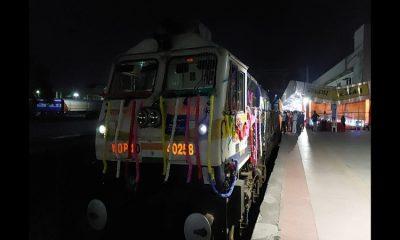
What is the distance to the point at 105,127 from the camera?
5457 millimetres

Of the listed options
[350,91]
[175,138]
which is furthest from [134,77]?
[350,91]

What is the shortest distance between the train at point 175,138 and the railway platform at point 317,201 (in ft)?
2.83

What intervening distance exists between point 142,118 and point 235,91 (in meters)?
1.59

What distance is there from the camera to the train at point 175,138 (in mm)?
4801

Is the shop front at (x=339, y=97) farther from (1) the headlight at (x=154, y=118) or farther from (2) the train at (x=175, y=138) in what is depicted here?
(1) the headlight at (x=154, y=118)

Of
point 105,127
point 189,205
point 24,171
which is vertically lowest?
point 189,205

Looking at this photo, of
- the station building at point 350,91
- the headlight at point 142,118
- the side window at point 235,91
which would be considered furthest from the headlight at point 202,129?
the station building at point 350,91

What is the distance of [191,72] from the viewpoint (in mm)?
5379

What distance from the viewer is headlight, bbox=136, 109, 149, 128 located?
5.07m

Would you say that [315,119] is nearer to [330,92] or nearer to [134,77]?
[330,92]

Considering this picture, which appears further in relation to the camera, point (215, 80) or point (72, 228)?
point (72, 228)
